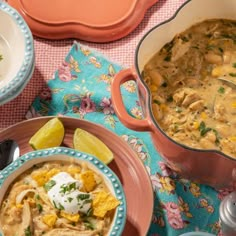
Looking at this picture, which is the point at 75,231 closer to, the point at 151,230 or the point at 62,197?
the point at 62,197

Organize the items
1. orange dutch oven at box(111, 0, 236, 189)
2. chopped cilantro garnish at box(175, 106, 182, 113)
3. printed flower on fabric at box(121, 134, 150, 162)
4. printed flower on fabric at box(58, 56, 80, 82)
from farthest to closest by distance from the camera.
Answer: printed flower on fabric at box(58, 56, 80, 82)
printed flower on fabric at box(121, 134, 150, 162)
chopped cilantro garnish at box(175, 106, 182, 113)
orange dutch oven at box(111, 0, 236, 189)

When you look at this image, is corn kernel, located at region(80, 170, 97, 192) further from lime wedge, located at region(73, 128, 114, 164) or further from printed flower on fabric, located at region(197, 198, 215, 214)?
printed flower on fabric, located at region(197, 198, 215, 214)

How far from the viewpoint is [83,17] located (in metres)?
1.67

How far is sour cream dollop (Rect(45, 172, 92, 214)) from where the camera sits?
1.30 meters

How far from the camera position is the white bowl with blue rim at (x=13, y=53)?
4.91 ft

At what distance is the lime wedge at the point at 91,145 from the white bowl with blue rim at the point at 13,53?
177mm

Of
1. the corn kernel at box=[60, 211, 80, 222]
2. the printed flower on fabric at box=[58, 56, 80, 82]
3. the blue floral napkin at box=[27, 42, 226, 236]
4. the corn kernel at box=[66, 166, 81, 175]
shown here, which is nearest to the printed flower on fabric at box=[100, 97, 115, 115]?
the blue floral napkin at box=[27, 42, 226, 236]

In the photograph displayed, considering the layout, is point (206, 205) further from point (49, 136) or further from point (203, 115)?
point (49, 136)

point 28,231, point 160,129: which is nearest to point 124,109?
point 160,129

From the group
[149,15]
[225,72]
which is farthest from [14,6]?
[225,72]

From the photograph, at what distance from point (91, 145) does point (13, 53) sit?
328 mm

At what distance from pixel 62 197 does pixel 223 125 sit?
35 centimetres

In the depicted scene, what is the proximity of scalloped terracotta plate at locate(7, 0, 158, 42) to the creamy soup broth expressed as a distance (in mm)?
431

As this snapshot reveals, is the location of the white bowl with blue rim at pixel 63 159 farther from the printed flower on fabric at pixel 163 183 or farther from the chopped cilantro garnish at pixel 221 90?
the chopped cilantro garnish at pixel 221 90
